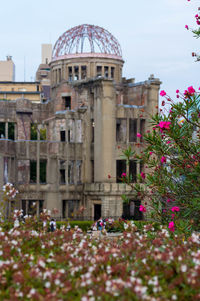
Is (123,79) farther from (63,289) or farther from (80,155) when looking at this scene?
(63,289)

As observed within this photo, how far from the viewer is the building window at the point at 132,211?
5153cm

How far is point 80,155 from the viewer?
5025 cm

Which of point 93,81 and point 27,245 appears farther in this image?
point 93,81

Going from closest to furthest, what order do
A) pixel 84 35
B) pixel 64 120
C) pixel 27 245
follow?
pixel 27 245, pixel 64 120, pixel 84 35

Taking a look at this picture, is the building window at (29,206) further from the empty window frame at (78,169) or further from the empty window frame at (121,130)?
the empty window frame at (121,130)

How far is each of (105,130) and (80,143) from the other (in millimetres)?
2618

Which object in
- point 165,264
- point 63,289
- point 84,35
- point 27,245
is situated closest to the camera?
point 63,289

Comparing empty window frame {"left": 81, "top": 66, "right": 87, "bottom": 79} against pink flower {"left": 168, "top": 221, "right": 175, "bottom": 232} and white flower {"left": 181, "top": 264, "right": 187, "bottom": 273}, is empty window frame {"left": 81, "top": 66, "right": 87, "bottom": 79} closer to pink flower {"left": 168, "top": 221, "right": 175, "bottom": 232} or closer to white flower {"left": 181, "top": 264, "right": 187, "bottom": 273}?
pink flower {"left": 168, "top": 221, "right": 175, "bottom": 232}

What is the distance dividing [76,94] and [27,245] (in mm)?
40506

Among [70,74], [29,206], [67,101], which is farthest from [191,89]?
[70,74]

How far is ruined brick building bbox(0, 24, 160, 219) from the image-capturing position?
4725cm

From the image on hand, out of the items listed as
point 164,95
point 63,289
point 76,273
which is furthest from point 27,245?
point 164,95

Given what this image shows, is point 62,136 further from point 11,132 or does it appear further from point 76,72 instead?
point 11,132

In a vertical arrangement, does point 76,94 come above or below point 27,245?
above
